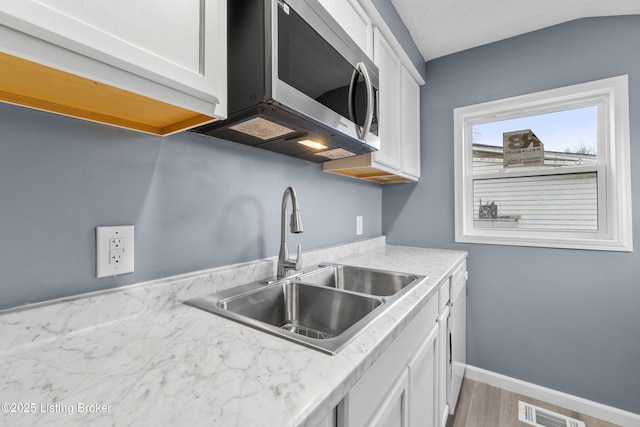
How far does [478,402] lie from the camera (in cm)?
177

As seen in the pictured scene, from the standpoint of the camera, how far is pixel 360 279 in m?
1.41

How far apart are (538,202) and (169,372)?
7.55 ft

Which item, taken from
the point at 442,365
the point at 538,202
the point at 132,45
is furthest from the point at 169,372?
the point at 538,202

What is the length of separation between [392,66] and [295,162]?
0.93m

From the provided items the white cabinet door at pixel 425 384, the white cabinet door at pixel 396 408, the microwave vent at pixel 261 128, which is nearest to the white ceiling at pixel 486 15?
the microwave vent at pixel 261 128

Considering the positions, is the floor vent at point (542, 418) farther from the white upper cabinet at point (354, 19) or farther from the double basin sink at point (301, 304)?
the white upper cabinet at point (354, 19)

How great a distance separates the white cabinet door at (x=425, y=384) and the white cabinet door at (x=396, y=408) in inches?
2.0

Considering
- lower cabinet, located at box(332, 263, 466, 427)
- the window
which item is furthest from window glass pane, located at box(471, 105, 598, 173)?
lower cabinet, located at box(332, 263, 466, 427)

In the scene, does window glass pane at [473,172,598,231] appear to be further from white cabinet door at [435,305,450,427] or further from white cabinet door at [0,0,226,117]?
white cabinet door at [0,0,226,117]

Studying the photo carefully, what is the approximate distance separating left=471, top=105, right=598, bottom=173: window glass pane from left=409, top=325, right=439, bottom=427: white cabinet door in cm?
149

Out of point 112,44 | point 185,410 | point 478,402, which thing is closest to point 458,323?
point 478,402

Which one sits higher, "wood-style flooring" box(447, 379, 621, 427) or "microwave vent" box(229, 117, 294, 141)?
"microwave vent" box(229, 117, 294, 141)

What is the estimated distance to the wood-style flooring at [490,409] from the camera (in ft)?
5.20

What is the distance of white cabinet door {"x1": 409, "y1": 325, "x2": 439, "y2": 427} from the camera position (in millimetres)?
958
